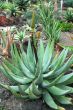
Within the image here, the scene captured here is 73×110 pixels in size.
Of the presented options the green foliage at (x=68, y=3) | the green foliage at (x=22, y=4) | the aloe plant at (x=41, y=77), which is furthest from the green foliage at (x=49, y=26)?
the green foliage at (x=68, y=3)

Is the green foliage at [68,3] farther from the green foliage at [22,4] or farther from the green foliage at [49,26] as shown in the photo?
the green foliage at [49,26]

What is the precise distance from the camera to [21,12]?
535 inches

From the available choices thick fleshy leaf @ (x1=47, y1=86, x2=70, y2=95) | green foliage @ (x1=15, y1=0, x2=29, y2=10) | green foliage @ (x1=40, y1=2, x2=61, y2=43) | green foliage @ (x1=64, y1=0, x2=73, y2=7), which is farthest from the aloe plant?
green foliage @ (x1=64, y1=0, x2=73, y2=7)

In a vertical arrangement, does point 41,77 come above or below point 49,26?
above

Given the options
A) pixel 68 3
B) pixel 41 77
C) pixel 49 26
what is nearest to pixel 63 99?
pixel 41 77

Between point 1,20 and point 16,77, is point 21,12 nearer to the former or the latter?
point 1,20

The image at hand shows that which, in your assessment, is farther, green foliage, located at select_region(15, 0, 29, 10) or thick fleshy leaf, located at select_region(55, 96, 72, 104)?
green foliage, located at select_region(15, 0, 29, 10)

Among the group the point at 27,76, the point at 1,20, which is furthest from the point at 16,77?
the point at 1,20

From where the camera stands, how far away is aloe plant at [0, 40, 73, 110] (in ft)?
18.0

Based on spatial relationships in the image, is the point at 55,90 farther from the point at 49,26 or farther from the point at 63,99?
the point at 49,26

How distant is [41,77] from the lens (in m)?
5.51

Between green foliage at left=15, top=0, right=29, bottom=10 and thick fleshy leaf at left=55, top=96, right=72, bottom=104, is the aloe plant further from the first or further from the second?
green foliage at left=15, top=0, right=29, bottom=10

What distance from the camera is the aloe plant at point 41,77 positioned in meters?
5.48

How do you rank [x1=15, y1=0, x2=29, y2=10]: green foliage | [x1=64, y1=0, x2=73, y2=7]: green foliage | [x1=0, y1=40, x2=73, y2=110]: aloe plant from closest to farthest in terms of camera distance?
[x1=0, y1=40, x2=73, y2=110]: aloe plant < [x1=15, y1=0, x2=29, y2=10]: green foliage < [x1=64, y1=0, x2=73, y2=7]: green foliage
